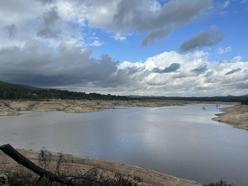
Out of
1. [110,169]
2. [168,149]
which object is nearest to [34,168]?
[110,169]

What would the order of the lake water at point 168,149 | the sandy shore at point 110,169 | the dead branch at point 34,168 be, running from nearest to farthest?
the dead branch at point 34,168 < the sandy shore at point 110,169 < the lake water at point 168,149

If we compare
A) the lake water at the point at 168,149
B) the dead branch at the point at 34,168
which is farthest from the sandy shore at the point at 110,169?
the dead branch at the point at 34,168

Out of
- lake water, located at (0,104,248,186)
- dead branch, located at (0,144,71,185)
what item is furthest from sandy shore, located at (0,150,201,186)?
dead branch, located at (0,144,71,185)

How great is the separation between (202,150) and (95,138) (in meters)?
13.0

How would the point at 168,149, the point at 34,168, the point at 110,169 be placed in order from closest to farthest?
the point at 34,168
the point at 110,169
the point at 168,149

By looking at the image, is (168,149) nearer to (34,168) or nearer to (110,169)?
(110,169)

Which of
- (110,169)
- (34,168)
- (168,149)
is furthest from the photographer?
(168,149)

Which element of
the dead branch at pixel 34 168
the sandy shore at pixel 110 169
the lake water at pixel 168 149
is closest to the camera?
the dead branch at pixel 34 168

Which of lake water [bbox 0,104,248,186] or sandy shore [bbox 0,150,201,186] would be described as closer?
sandy shore [bbox 0,150,201,186]

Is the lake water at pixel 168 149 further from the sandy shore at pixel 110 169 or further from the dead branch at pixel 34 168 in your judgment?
the dead branch at pixel 34 168

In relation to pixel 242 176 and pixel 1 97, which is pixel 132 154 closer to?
pixel 242 176

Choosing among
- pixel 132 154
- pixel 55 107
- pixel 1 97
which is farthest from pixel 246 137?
pixel 1 97

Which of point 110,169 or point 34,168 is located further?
point 110,169

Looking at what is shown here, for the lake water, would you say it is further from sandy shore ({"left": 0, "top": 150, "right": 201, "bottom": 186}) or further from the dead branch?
the dead branch
